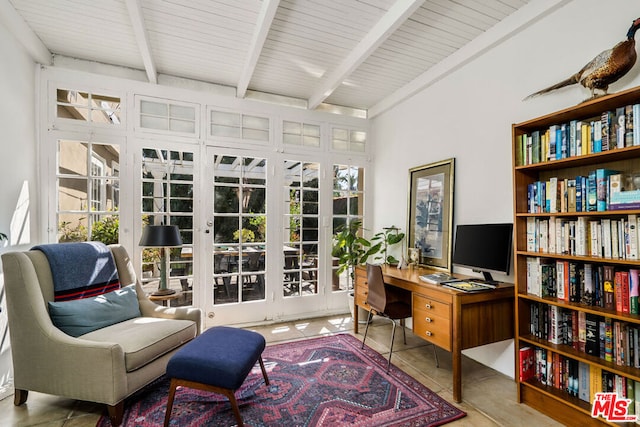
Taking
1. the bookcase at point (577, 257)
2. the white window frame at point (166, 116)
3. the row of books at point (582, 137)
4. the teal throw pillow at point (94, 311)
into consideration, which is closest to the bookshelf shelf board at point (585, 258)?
the bookcase at point (577, 257)

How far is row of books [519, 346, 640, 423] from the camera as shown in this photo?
1674mm

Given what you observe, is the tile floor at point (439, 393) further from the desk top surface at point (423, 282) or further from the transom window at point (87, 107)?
the transom window at point (87, 107)

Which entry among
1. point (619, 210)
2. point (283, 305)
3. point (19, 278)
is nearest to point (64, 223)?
point (19, 278)

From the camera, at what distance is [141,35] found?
250cm

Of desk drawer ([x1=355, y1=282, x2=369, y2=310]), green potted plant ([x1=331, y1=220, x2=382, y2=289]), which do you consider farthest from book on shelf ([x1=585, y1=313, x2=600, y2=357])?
green potted plant ([x1=331, y1=220, x2=382, y2=289])

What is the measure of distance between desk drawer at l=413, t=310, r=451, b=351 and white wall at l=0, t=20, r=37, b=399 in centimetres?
312

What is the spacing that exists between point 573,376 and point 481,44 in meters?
2.60

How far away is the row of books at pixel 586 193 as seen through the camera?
1.70m

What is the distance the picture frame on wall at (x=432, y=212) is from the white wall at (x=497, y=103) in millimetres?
94

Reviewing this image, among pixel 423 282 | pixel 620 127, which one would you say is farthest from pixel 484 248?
pixel 620 127

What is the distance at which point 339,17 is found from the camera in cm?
247

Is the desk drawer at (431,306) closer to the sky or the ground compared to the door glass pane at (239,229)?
closer to the ground

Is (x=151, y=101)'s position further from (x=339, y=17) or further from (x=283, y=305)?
(x=283, y=305)

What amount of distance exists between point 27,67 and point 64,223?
4.65 feet
